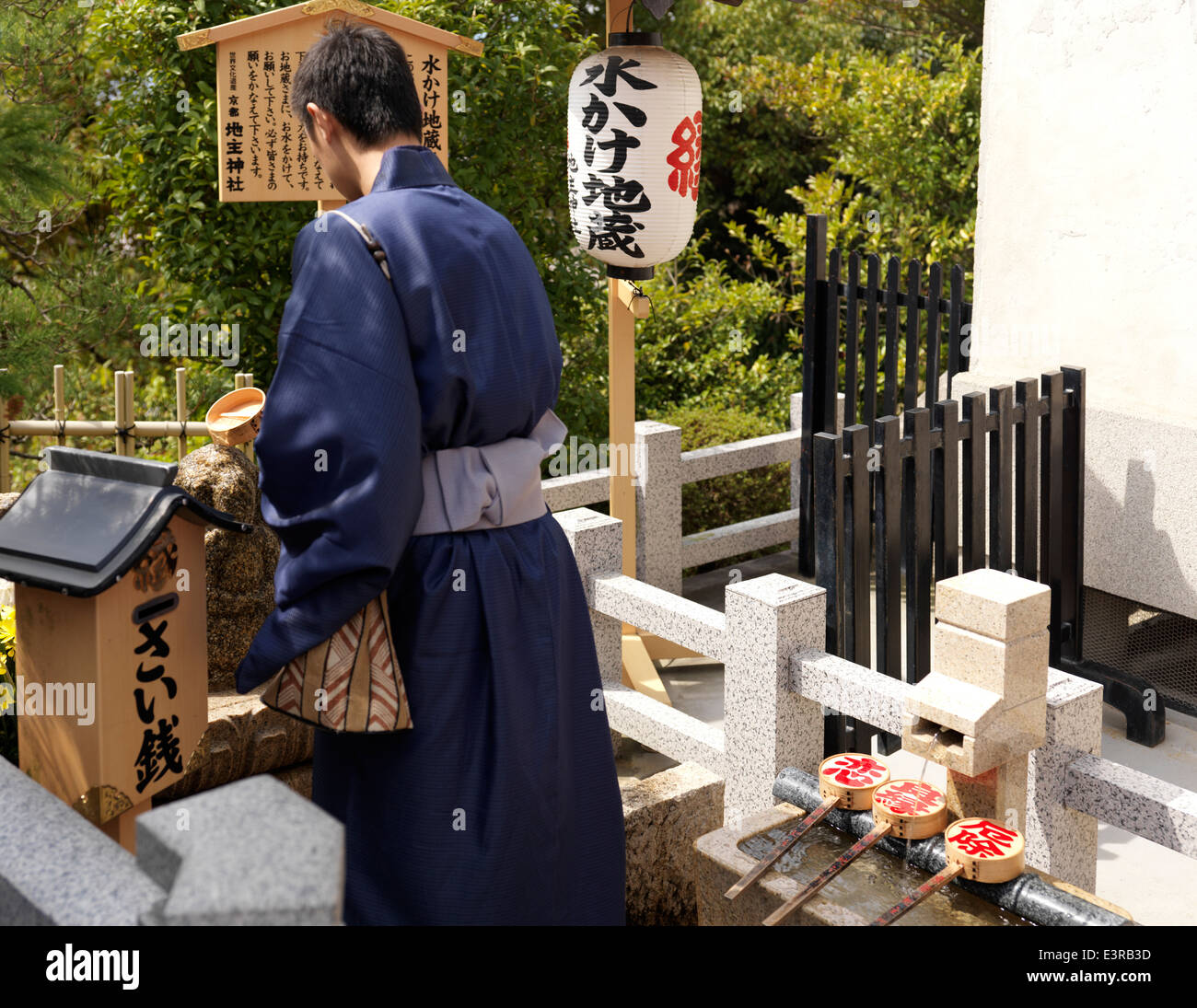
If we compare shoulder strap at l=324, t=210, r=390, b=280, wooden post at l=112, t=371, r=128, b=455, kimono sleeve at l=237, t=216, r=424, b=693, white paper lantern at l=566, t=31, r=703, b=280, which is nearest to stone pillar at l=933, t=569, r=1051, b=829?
kimono sleeve at l=237, t=216, r=424, b=693

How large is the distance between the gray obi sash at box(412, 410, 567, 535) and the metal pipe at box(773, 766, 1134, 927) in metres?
0.99

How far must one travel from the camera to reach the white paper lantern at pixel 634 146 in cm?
479

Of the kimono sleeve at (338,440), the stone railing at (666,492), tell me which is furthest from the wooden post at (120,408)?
the kimono sleeve at (338,440)

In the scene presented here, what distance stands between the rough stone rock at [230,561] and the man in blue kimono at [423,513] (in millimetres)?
963

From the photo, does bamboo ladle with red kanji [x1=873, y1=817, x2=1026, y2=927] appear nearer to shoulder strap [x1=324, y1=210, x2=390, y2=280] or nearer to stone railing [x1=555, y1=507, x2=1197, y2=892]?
stone railing [x1=555, y1=507, x2=1197, y2=892]

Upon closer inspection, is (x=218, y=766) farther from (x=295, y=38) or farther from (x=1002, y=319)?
(x=1002, y=319)

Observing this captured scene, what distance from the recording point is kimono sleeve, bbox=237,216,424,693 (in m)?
2.29

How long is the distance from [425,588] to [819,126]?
29.9 ft

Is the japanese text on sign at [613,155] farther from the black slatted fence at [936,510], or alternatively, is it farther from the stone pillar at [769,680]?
→ the stone pillar at [769,680]

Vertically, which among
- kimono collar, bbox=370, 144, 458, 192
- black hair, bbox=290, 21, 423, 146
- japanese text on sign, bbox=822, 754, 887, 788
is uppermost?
black hair, bbox=290, 21, 423, 146

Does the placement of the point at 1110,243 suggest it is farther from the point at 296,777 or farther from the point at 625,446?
the point at 296,777

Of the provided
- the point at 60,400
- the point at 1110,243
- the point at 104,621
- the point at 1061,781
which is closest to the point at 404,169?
the point at 104,621

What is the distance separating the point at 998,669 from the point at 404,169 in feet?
5.37

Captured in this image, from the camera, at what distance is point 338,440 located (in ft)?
7.50
